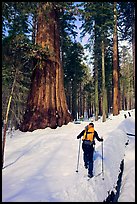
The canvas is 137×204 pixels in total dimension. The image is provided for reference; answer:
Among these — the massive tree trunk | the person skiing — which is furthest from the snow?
the massive tree trunk

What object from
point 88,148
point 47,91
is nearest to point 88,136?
point 88,148

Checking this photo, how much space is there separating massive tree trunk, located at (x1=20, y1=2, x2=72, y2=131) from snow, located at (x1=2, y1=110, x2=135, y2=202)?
3.14ft

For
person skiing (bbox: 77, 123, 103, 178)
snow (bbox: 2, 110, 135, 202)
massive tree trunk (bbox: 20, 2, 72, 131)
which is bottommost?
snow (bbox: 2, 110, 135, 202)

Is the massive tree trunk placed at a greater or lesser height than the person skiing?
greater

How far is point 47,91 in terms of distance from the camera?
666 inches

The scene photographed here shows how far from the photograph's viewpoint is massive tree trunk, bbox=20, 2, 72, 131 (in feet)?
53.3

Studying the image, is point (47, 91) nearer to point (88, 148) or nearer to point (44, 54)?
point (44, 54)

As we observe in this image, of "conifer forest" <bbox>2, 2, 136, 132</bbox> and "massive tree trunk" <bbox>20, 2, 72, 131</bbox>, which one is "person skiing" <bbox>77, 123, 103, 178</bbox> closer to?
"conifer forest" <bbox>2, 2, 136, 132</bbox>

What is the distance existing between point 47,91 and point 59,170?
8.69 meters

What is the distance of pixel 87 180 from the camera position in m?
8.33

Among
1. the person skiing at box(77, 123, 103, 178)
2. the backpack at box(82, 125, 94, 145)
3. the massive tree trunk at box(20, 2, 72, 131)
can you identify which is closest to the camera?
the person skiing at box(77, 123, 103, 178)

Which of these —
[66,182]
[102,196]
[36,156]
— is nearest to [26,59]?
[36,156]

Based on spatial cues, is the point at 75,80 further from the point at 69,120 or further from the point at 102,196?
the point at 102,196

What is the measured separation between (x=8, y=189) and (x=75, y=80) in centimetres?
3014
